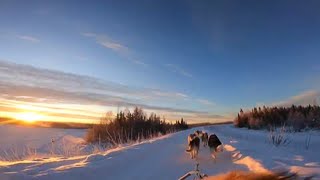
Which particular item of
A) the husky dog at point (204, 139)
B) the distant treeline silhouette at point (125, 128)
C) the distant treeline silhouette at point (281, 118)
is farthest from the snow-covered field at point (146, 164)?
the distant treeline silhouette at point (281, 118)

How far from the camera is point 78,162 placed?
408 inches

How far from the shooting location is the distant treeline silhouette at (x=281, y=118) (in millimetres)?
30280

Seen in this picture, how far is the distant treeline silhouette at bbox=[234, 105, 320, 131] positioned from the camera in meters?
30.3

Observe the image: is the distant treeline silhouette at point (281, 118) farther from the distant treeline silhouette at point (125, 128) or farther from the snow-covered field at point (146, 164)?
the snow-covered field at point (146, 164)

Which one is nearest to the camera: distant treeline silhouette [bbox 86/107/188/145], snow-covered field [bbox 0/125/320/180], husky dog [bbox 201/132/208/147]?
snow-covered field [bbox 0/125/320/180]

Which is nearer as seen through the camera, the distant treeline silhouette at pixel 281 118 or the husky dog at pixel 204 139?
the husky dog at pixel 204 139

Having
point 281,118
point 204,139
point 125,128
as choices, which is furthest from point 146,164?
point 281,118

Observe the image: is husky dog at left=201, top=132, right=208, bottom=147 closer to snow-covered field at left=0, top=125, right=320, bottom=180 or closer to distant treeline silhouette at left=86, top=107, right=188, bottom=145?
snow-covered field at left=0, top=125, right=320, bottom=180

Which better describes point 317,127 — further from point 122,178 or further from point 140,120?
point 122,178

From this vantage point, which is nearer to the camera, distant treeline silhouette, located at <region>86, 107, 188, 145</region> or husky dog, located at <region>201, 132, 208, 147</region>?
husky dog, located at <region>201, 132, 208, 147</region>

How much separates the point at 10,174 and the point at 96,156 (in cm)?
374

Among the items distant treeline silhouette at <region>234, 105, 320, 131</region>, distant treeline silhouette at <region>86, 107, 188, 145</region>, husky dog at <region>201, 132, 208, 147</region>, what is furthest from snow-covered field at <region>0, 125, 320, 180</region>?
distant treeline silhouette at <region>234, 105, 320, 131</region>

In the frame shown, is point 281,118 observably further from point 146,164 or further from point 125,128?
point 146,164

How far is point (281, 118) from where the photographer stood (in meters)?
34.2
